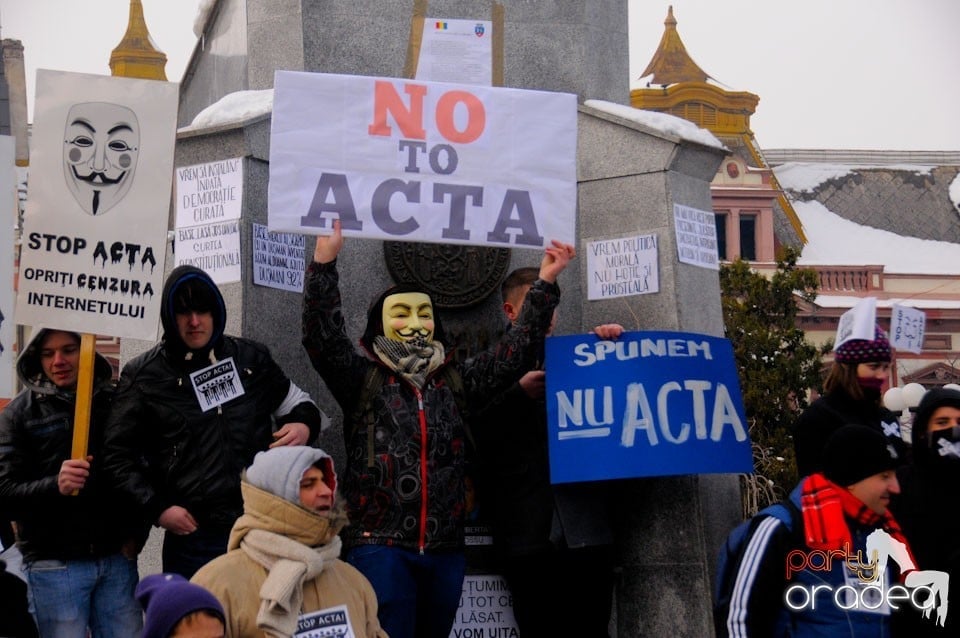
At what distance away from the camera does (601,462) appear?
848cm

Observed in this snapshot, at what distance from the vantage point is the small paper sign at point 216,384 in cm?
744

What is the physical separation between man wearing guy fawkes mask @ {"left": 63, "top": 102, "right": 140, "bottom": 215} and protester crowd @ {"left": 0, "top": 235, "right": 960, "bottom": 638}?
0.63 meters

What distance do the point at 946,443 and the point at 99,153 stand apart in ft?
12.6

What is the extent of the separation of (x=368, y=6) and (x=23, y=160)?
27243mm

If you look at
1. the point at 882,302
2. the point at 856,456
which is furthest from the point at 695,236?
the point at 882,302

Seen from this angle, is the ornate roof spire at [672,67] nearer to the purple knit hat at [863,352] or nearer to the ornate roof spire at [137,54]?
the ornate roof spire at [137,54]

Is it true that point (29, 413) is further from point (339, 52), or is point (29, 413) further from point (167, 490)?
point (339, 52)

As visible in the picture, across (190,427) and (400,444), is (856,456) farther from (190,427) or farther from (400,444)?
(190,427)

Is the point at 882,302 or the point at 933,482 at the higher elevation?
the point at 882,302

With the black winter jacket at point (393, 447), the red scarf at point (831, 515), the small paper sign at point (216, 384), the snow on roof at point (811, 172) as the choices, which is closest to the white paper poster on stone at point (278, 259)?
the black winter jacket at point (393, 447)

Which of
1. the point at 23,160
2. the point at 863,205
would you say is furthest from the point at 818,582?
the point at 863,205

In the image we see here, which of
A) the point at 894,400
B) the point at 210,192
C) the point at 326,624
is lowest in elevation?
the point at 326,624

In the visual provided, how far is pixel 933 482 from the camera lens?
7582mm

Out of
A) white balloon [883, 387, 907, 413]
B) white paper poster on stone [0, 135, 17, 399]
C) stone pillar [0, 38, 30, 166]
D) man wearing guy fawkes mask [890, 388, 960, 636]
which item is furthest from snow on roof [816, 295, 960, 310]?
white paper poster on stone [0, 135, 17, 399]
